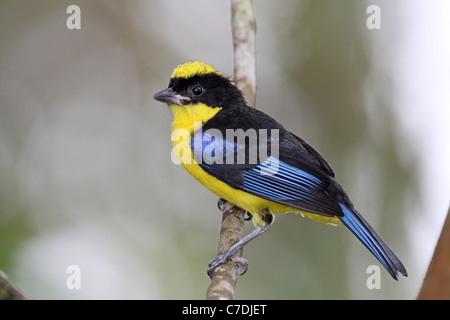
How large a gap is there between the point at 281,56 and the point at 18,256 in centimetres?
343

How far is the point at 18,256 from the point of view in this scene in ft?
13.1

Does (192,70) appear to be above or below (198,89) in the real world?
above

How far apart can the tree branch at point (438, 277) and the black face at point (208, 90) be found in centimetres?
204

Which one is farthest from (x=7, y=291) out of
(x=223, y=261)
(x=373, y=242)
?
(x=373, y=242)

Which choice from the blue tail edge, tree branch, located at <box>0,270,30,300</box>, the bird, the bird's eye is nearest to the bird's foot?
the bird

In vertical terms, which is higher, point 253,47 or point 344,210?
point 253,47

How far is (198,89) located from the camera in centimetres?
339

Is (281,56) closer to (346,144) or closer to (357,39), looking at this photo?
(357,39)

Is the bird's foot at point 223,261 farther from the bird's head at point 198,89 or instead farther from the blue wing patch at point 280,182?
the bird's head at point 198,89

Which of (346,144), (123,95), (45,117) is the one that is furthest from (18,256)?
(346,144)

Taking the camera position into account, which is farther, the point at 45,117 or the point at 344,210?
the point at 45,117

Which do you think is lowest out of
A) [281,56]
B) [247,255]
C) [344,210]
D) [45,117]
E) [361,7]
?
[247,255]

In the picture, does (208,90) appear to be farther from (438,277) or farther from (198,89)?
(438,277)

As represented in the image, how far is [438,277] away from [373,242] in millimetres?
1420
